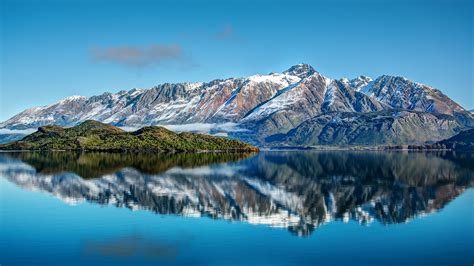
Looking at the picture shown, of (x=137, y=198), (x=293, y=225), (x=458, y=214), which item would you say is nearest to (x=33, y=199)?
(x=137, y=198)

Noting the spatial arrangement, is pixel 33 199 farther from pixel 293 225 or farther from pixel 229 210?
pixel 293 225

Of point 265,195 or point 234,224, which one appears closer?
point 234,224

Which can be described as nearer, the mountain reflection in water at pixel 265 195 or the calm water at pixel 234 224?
the calm water at pixel 234 224

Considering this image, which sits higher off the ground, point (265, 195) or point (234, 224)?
point (265, 195)

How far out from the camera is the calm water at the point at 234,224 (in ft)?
157

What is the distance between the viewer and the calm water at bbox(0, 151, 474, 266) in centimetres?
4781

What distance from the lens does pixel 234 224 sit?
6247cm

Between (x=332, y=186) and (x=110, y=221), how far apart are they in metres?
56.1

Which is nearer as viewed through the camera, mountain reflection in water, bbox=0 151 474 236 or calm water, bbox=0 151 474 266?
calm water, bbox=0 151 474 266

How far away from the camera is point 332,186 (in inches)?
4195

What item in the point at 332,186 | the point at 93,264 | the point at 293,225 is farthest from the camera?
the point at 332,186

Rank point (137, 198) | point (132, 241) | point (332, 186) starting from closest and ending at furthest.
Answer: point (132, 241)
point (137, 198)
point (332, 186)

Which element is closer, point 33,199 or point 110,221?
point 110,221

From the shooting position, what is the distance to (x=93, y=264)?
44.5 metres
